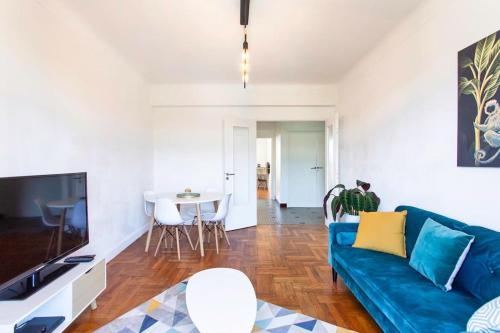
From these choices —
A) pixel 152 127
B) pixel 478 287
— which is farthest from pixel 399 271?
pixel 152 127

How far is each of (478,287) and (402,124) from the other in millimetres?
1711

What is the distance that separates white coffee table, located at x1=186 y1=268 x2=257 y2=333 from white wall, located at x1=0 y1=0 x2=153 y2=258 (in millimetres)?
1579

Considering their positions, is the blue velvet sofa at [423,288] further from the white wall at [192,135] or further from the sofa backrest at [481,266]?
the white wall at [192,135]

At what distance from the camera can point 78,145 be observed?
2783mm

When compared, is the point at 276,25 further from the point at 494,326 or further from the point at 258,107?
the point at 494,326

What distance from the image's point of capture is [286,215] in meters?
6.02

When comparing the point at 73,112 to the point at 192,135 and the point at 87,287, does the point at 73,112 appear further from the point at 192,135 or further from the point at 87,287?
the point at 192,135

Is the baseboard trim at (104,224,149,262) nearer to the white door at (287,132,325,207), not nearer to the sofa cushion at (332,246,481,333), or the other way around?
the sofa cushion at (332,246,481,333)

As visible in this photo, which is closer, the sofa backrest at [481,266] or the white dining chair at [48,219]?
the sofa backrest at [481,266]

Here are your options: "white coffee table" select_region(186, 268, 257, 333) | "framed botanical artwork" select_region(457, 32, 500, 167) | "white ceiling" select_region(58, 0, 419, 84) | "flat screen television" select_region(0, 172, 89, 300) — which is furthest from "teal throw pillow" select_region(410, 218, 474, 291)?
"flat screen television" select_region(0, 172, 89, 300)

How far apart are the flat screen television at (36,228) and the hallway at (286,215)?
3.65 metres

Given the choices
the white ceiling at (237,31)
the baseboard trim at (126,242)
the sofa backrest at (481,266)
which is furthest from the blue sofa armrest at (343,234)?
the baseboard trim at (126,242)

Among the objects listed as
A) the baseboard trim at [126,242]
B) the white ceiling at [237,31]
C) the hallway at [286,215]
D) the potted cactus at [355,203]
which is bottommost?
the hallway at [286,215]

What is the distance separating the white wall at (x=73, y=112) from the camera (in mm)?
1976
